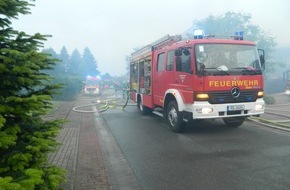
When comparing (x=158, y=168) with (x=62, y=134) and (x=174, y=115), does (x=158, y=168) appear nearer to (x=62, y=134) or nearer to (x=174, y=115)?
(x=174, y=115)

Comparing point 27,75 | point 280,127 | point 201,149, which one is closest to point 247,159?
point 201,149

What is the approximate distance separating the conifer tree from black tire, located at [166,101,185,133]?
5208mm

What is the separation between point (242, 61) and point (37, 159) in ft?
20.8

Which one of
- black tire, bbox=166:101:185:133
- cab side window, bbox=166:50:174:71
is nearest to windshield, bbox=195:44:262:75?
cab side window, bbox=166:50:174:71

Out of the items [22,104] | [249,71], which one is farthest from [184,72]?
[22,104]

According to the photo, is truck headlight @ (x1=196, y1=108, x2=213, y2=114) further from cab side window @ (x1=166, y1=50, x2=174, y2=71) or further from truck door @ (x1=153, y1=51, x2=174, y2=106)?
cab side window @ (x1=166, y1=50, x2=174, y2=71)

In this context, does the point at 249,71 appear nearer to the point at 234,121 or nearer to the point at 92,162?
the point at 234,121

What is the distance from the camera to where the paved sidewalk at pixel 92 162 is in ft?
15.3

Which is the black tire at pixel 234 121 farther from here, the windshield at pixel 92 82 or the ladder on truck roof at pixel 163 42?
the windshield at pixel 92 82

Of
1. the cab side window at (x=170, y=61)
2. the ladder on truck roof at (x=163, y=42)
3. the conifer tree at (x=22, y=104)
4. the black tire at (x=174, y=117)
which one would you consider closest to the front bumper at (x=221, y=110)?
the black tire at (x=174, y=117)

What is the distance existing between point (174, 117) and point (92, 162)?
349cm

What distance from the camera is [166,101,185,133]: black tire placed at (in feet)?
27.1

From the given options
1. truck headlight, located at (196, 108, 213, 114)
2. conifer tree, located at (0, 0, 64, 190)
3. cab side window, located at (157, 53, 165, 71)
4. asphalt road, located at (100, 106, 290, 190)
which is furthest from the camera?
cab side window, located at (157, 53, 165, 71)

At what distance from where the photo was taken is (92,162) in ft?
19.1
